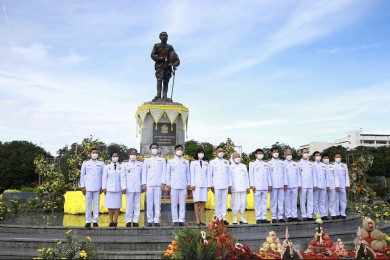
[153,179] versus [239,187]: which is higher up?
[153,179]

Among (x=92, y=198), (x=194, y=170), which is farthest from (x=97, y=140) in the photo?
(x=194, y=170)

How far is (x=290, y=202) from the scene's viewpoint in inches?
412

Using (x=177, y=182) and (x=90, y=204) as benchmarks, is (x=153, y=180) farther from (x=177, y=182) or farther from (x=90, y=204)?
(x=90, y=204)

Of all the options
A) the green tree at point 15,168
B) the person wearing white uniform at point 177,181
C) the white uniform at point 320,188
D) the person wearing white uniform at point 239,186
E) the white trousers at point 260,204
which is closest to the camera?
the person wearing white uniform at point 177,181

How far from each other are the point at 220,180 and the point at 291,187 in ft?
6.95

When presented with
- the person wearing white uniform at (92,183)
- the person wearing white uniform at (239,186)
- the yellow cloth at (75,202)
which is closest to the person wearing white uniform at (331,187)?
the person wearing white uniform at (239,186)

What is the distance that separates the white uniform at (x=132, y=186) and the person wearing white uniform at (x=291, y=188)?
384cm

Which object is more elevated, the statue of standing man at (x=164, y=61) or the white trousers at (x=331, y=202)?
the statue of standing man at (x=164, y=61)

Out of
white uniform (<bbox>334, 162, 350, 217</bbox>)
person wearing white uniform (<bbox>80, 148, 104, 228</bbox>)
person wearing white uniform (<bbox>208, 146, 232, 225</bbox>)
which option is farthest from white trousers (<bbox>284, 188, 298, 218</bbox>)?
person wearing white uniform (<bbox>80, 148, 104, 228</bbox>)

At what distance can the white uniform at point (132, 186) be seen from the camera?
9.53 metres

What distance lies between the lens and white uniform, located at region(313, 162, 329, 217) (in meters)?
10.8

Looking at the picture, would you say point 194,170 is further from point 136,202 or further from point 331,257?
point 331,257

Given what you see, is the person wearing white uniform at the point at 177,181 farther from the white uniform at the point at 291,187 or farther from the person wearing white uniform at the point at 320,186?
the person wearing white uniform at the point at 320,186

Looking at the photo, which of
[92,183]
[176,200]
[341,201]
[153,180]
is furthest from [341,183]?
[92,183]
